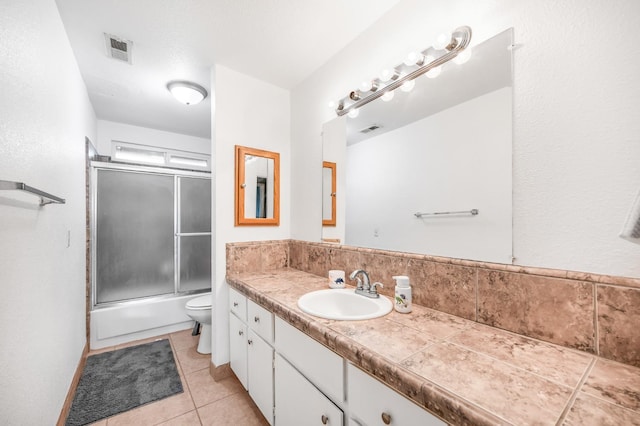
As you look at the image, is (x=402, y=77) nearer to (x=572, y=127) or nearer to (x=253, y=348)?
(x=572, y=127)

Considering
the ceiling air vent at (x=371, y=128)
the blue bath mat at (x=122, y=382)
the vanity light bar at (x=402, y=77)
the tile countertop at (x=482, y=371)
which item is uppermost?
the vanity light bar at (x=402, y=77)

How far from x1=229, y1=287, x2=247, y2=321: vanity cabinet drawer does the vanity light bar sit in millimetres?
1439

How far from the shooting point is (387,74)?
4.78 ft

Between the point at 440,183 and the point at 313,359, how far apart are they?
0.98 meters

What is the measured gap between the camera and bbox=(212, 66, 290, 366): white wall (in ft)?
6.51

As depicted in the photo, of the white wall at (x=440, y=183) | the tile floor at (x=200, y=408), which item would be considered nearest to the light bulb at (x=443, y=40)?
the white wall at (x=440, y=183)

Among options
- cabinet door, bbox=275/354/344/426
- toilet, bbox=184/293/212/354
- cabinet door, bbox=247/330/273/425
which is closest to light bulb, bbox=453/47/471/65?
cabinet door, bbox=275/354/344/426

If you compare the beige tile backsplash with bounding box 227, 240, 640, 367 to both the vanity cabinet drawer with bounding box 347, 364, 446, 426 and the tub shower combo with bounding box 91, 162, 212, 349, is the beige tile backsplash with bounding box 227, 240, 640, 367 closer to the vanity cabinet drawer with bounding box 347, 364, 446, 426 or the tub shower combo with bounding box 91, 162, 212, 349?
the vanity cabinet drawer with bounding box 347, 364, 446, 426

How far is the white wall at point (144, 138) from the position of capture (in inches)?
125

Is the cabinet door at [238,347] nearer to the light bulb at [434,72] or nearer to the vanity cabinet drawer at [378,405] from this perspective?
the vanity cabinet drawer at [378,405]

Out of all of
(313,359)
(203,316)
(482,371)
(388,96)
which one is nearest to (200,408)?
(203,316)

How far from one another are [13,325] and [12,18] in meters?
1.12

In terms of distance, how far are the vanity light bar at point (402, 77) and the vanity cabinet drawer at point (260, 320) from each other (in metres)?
1.38

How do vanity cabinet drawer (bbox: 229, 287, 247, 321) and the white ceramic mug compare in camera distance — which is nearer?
the white ceramic mug
